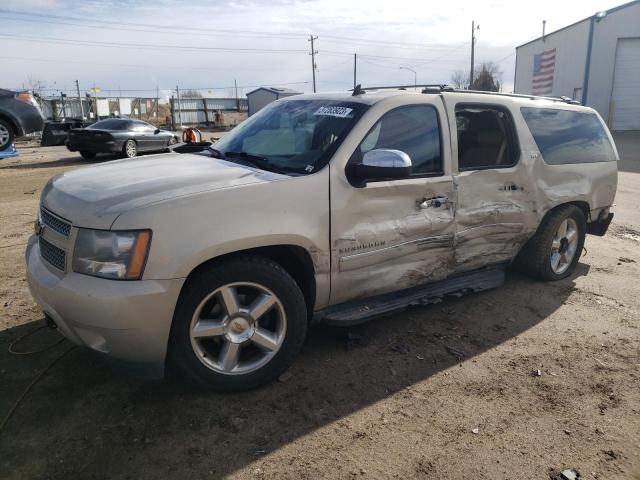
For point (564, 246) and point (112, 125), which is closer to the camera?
point (564, 246)

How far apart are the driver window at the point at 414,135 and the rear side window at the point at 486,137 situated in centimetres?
33

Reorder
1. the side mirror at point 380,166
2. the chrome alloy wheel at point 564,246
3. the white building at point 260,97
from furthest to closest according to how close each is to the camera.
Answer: the white building at point 260,97
the chrome alloy wheel at point 564,246
the side mirror at point 380,166

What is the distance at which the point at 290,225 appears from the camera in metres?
3.00

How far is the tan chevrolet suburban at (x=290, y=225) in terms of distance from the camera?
2635mm

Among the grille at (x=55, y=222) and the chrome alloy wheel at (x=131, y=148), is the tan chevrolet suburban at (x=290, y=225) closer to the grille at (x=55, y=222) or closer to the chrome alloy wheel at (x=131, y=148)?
the grille at (x=55, y=222)

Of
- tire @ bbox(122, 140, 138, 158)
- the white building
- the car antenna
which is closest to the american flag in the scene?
the white building

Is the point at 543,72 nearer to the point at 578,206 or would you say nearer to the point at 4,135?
the point at 4,135

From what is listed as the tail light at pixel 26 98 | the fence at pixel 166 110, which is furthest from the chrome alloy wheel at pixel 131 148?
the fence at pixel 166 110

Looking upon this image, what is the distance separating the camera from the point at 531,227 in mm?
4566

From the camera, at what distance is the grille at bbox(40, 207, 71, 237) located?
2.79 metres

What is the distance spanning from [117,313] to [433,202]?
7.45 ft

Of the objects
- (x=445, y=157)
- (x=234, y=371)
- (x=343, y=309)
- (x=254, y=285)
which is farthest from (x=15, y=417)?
(x=445, y=157)

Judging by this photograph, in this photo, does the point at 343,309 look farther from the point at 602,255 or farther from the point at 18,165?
the point at 18,165

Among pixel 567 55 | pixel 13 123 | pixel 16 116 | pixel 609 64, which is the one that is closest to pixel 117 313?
pixel 16 116
